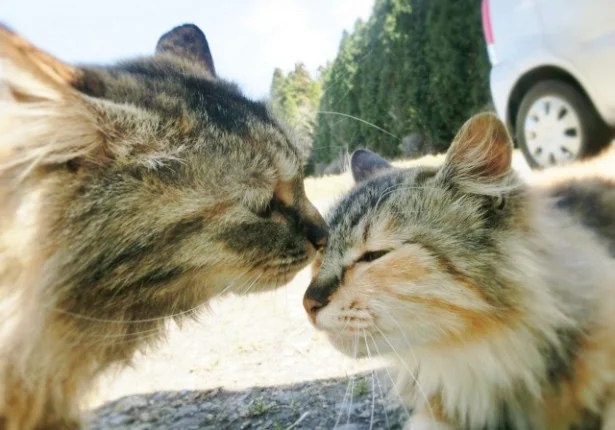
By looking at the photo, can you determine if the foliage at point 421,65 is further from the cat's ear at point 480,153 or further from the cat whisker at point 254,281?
the cat whisker at point 254,281

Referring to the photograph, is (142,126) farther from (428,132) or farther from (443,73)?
(443,73)

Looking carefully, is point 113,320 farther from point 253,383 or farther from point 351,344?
point 253,383

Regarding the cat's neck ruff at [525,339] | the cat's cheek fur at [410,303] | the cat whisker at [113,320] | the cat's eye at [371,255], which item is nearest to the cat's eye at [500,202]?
the cat's neck ruff at [525,339]

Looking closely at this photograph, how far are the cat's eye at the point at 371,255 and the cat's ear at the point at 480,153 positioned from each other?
39 centimetres

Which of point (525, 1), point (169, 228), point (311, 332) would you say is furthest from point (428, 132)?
point (169, 228)

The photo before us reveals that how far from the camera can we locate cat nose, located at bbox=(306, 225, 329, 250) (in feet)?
6.80

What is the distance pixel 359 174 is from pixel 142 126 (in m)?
1.35

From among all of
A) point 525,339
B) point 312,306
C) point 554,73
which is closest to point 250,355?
point 312,306

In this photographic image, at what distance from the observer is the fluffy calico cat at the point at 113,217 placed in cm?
157

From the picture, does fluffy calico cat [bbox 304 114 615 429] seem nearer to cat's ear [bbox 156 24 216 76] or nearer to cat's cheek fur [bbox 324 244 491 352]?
cat's cheek fur [bbox 324 244 491 352]

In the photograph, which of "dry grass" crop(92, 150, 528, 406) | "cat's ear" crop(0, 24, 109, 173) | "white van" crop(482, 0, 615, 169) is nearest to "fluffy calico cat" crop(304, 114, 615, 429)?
"dry grass" crop(92, 150, 528, 406)

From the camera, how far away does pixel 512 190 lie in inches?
77.4

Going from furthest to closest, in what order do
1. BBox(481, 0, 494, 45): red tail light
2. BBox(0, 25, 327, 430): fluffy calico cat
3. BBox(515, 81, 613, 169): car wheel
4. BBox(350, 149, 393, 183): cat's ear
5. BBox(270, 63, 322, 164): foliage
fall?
BBox(481, 0, 494, 45): red tail light, BBox(515, 81, 613, 169): car wheel, BBox(270, 63, 322, 164): foliage, BBox(350, 149, 393, 183): cat's ear, BBox(0, 25, 327, 430): fluffy calico cat

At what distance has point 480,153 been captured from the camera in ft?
6.58
